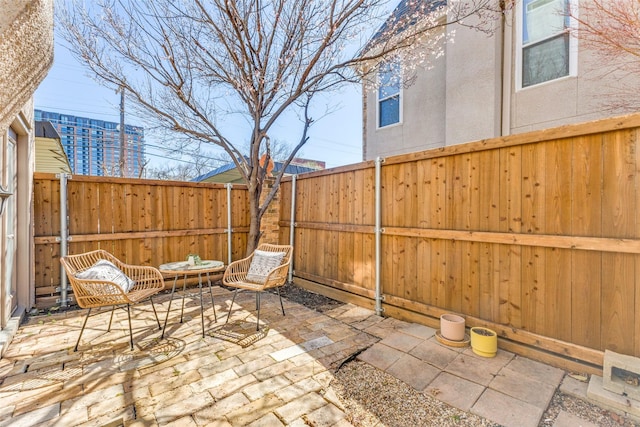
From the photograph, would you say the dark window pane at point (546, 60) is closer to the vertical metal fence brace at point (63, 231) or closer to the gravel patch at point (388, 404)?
the gravel patch at point (388, 404)

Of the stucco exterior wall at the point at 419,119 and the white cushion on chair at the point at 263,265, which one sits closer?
the white cushion on chair at the point at 263,265

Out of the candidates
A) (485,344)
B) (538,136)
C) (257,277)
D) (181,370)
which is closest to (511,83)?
(538,136)

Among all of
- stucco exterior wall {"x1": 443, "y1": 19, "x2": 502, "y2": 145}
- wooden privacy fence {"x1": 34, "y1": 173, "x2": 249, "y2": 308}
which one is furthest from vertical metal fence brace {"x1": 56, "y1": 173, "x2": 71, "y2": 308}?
stucco exterior wall {"x1": 443, "y1": 19, "x2": 502, "y2": 145}

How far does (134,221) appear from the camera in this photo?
4539mm

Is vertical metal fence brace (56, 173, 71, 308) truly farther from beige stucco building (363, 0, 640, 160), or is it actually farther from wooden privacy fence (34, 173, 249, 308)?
beige stucco building (363, 0, 640, 160)

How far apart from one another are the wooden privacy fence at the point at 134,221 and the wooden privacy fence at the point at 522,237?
8.37 feet

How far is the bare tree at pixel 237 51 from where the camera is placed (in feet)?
13.6

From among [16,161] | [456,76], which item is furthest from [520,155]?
[16,161]

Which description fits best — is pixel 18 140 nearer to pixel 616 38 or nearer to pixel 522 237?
pixel 522 237

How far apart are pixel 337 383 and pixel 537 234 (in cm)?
205

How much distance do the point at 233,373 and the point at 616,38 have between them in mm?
5009

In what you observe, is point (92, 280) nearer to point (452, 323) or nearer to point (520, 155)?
point (452, 323)

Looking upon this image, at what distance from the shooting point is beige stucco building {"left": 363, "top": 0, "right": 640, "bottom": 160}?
3.96 m

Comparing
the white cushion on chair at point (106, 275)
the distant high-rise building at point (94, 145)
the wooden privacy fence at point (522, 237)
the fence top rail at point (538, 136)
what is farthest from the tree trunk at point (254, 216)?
the distant high-rise building at point (94, 145)
